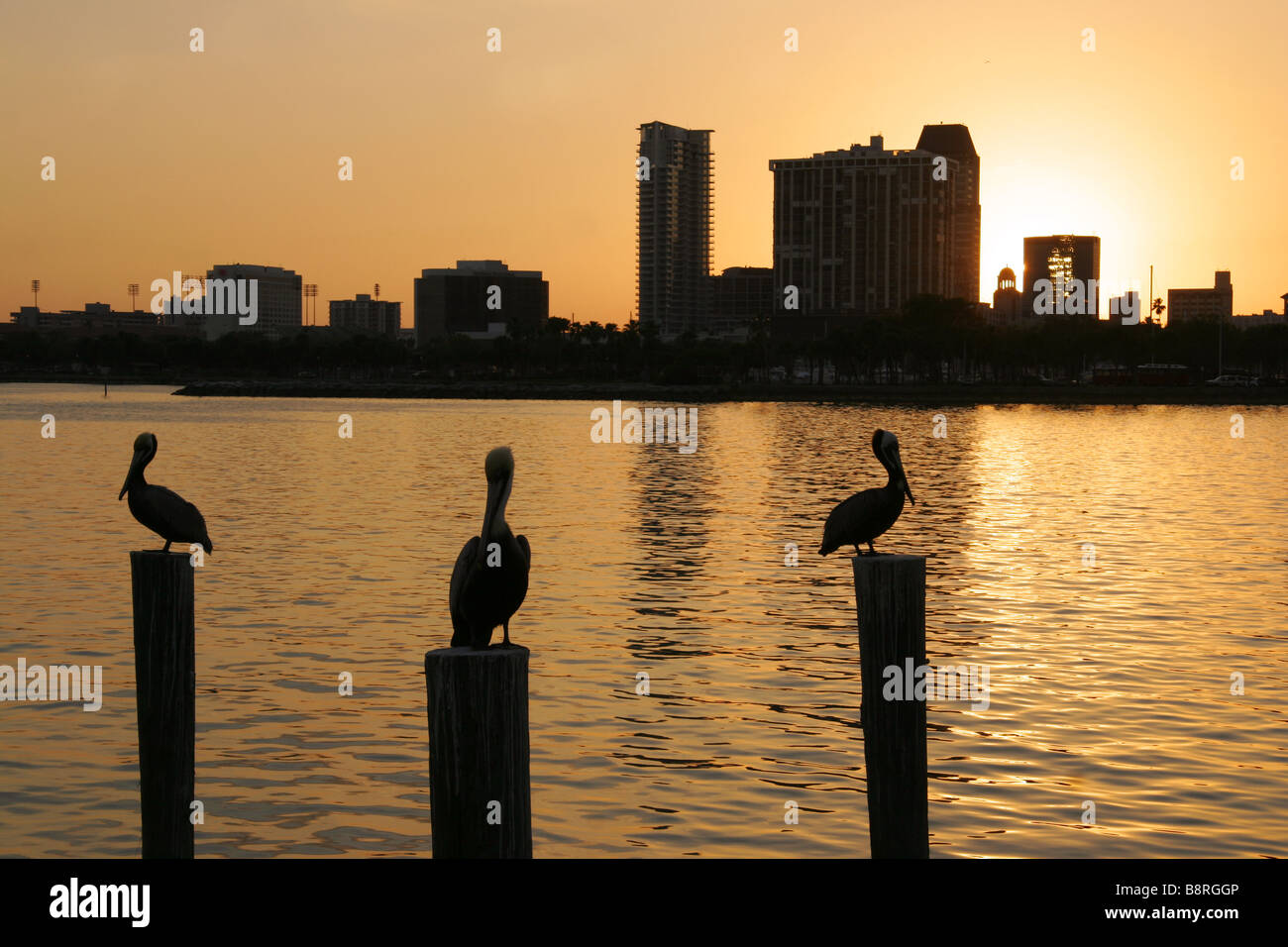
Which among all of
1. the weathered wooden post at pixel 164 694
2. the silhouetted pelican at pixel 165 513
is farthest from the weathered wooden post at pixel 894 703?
the silhouetted pelican at pixel 165 513

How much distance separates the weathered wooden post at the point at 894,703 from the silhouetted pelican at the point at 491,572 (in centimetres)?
253

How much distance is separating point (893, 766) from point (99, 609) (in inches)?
749

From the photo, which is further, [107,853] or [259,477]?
[259,477]

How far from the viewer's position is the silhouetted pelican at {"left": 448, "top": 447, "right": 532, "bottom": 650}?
802 centimetres

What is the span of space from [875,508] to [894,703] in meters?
2.84

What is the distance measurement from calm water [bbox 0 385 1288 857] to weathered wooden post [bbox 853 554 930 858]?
8.48 feet

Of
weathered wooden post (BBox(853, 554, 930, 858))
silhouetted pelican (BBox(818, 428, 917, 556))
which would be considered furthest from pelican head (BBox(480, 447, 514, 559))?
silhouetted pelican (BBox(818, 428, 917, 556))

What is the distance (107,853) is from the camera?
40.3ft

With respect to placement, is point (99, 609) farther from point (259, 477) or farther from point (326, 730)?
point (259, 477)

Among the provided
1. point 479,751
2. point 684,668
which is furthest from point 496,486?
point 684,668

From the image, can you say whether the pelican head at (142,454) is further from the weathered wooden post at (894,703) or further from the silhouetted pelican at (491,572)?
the weathered wooden post at (894,703)
